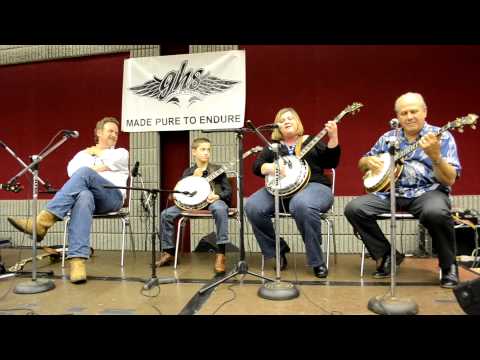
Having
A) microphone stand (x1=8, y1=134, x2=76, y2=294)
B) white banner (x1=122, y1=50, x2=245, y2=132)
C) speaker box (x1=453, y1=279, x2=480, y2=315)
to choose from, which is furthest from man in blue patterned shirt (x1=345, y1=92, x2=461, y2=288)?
microphone stand (x1=8, y1=134, x2=76, y2=294)

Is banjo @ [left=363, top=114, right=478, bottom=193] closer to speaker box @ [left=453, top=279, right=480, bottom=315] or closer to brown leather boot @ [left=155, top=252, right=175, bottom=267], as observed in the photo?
speaker box @ [left=453, top=279, right=480, bottom=315]

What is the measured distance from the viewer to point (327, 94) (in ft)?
14.1

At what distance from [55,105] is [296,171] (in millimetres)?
3878

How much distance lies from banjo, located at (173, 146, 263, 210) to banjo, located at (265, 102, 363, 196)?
0.45m

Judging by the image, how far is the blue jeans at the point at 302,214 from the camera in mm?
2824

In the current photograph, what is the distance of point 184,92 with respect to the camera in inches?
172

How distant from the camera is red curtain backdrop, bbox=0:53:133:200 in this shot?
4.93 m

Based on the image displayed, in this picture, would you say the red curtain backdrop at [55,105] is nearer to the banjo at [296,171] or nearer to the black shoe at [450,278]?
the banjo at [296,171]

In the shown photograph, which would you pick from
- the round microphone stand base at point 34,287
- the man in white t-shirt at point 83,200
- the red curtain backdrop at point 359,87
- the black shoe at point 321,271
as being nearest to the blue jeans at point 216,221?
the man in white t-shirt at point 83,200

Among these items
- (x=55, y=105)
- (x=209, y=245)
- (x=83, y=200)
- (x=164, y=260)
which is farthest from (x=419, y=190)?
(x=55, y=105)

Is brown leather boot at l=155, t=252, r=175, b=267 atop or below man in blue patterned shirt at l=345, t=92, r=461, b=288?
below

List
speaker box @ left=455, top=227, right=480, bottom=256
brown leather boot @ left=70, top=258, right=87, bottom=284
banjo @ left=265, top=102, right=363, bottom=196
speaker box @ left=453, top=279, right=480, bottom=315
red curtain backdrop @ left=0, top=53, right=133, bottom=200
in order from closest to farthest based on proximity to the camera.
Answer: speaker box @ left=453, top=279, right=480, bottom=315 < brown leather boot @ left=70, top=258, right=87, bottom=284 < banjo @ left=265, top=102, right=363, bottom=196 < speaker box @ left=455, top=227, right=480, bottom=256 < red curtain backdrop @ left=0, top=53, right=133, bottom=200
